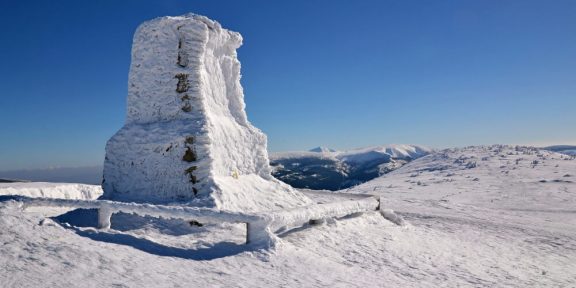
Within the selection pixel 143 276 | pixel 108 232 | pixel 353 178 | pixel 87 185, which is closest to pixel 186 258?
pixel 143 276

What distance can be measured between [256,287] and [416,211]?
35.9ft

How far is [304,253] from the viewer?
6781mm

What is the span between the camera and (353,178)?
423ft

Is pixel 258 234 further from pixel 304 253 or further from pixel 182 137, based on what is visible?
pixel 182 137

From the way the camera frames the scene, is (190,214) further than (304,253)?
No

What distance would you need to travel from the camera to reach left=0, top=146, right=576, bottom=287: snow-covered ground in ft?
15.8

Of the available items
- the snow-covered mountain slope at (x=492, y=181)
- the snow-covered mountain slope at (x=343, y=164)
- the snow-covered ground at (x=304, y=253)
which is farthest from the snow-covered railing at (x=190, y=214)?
the snow-covered mountain slope at (x=343, y=164)

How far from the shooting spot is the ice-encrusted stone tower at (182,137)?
912cm

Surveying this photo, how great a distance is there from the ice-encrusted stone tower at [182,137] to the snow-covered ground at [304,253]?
53.6 inches

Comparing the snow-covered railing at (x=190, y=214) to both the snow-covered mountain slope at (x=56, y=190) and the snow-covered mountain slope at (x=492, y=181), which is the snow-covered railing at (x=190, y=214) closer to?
the snow-covered mountain slope at (x=56, y=190)

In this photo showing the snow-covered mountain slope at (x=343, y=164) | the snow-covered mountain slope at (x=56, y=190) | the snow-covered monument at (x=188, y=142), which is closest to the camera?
the snow-covered monument at (x=188, y=142)

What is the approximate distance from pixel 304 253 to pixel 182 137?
13.2 ft

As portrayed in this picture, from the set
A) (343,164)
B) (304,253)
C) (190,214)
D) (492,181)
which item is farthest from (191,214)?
(343,164)

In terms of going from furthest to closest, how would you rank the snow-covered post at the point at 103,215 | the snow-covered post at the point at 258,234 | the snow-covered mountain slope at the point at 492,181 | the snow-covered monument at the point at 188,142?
1. the snow-covered mountain slope at the point at 492,181
2. the snow-covered monument at the point at 188,142
3. the snow-covered post at the point at 103,215
4. the snow-covered post at the point at 258,234
